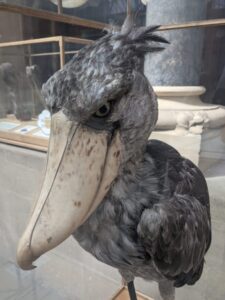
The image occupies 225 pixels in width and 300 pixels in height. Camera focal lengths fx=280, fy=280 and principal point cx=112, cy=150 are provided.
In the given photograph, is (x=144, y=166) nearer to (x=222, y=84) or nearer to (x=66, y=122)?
(x=66, y=122)

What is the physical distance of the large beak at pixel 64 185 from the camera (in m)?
0.33

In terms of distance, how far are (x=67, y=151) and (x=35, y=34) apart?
71 cm

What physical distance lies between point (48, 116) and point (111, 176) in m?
0.52

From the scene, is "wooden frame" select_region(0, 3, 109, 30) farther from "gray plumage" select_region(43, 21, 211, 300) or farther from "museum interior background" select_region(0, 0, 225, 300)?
"gray plumage" select_region(43, 21, 211, 300)

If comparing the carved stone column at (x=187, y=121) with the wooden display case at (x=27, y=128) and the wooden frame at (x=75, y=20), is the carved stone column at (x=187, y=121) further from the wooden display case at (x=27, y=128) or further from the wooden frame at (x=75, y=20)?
the wooden display case at (x=27, y=128)

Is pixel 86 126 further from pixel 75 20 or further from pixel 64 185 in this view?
pixel 75 20

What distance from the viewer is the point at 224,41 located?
0.68 metres

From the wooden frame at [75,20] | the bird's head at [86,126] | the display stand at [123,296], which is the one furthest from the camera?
the display stand at [123,296]

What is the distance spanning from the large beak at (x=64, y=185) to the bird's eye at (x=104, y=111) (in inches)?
0.9

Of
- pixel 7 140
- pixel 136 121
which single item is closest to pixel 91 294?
pixel 7 140

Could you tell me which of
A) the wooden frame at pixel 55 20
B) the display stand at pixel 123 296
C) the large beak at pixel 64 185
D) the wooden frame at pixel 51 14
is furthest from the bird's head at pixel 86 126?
the display stand at pixel 123 296

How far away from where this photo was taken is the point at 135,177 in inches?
17.1

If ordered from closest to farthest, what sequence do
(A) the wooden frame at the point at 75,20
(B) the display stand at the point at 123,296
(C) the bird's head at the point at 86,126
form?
1. (C) the bird's head at the point at 86,126
2. (A) the wooden frame at the point at 75,20
3. (B) the display stand at the point at 123,296

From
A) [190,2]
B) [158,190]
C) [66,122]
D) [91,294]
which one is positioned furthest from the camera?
[91,294]
